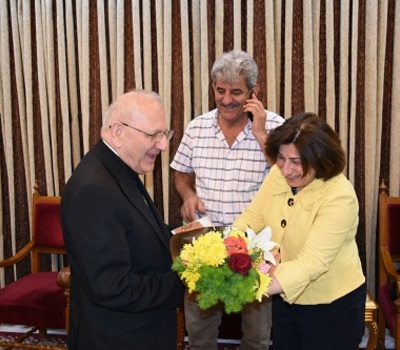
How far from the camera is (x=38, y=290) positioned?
12.4 feet

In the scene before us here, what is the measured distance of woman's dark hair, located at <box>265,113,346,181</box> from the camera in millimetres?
2193

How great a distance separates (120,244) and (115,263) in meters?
0.07

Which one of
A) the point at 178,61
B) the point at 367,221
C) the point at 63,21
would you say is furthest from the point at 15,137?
the point at 367,221

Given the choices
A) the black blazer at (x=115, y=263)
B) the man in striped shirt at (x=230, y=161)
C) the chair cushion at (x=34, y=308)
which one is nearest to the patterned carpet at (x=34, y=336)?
the chair cushion at (x=34, y=308)

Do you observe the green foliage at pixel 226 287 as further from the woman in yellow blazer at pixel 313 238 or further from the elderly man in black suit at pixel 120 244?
the woman in yellow blazer at pixel 313 238

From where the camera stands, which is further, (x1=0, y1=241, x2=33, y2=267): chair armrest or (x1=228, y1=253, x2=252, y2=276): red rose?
(x1=0, y1=241, x2=33, y2=267): chair armrest

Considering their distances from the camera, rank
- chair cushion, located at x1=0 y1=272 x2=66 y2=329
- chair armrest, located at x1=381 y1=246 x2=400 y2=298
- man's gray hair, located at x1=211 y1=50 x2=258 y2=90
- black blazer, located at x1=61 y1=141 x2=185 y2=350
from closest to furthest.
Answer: black blazer, located at x1=61 y1=141 x2=185 y2=350 → man's gray hair, located at x1=211 y1=50 x2=258 y2=90 → chair armrest, located at x1=381 y1=246 x2=400 y2=298 → chair cushion, located at x1=0 y1=272 x2=66 y2=329

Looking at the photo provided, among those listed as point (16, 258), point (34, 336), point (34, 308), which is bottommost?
point (34, 336)

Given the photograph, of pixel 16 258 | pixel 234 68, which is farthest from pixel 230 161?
pixel 16 258

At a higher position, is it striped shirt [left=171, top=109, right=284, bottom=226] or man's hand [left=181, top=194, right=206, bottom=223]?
striped shirt [left=171, top=109, right=284, bottom=226]

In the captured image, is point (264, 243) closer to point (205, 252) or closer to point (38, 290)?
point (205, 252)

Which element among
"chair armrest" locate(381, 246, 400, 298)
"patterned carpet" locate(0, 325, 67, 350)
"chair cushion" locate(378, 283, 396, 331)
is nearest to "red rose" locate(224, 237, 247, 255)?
"chair armrest" locate(381, 246, 400, 298)

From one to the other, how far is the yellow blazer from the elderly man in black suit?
500mm

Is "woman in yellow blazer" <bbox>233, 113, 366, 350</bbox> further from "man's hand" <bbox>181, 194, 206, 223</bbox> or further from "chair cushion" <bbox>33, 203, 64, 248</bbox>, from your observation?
"chair cushion" <bbox>33, 203, 64, 248</bbox>
